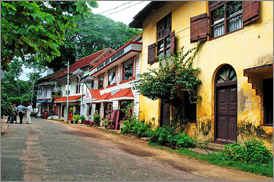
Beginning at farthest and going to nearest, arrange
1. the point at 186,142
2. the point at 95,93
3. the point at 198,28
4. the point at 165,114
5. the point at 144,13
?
the point at 95,93 < the point at 144,13 < the point at 165,114 < the point at 198,28 < the point at 186,142

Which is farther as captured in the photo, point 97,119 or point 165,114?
point 97,119

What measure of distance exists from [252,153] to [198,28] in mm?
5494

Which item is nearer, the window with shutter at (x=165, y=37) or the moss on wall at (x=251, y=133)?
the moss on wall at (x=251, y=133)

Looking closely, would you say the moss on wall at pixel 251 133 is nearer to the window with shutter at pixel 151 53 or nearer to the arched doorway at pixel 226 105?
the arched doorway at pixel 226 105

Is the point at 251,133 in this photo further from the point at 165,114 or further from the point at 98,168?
the point at 165,114

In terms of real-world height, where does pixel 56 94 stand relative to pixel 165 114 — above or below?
above

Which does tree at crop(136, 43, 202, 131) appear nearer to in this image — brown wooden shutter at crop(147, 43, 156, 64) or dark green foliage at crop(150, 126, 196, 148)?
dark green foliage at crop(150, 126, 196, 148)

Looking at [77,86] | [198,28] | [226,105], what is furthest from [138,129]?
[77,86]

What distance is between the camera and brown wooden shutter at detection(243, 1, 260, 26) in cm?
743

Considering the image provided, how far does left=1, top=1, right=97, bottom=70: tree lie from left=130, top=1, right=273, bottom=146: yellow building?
17.0 ft

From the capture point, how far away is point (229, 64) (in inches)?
336

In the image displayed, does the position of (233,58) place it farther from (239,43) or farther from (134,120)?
(134,120)

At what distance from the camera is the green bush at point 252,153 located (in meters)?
6.48

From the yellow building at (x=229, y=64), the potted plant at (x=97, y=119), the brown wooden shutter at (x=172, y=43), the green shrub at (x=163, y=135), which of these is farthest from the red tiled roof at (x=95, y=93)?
the green shrub at (x=163, y=135)
